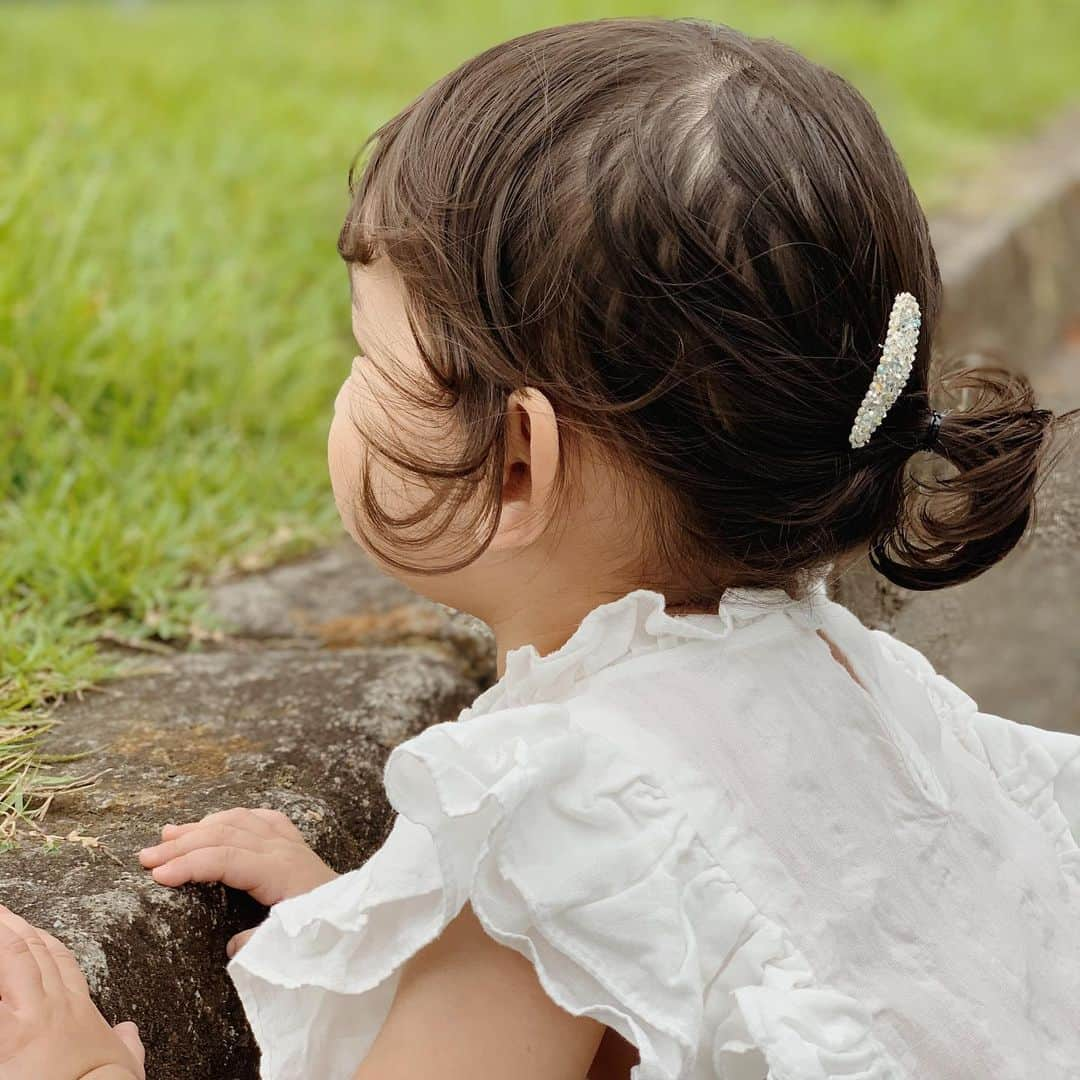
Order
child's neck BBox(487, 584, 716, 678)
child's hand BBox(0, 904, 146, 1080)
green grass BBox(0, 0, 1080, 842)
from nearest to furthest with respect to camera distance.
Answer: child's hand BBox(0, 904, 146, 1080)
child's neck BBox(487, 584, 716, 678)
green grass BBox(0, 0, 1080, 842)

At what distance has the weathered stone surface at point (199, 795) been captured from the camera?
1.30 metres

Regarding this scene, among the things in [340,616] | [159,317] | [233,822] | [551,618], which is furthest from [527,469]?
[159,317]

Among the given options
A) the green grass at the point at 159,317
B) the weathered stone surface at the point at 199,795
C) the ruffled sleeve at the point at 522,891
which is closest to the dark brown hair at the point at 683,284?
the ruffled sleeve at the point at 522,891

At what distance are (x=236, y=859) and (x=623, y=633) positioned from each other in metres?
0.41

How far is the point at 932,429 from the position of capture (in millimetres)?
1350

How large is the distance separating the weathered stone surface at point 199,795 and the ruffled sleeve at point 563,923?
0.39ft

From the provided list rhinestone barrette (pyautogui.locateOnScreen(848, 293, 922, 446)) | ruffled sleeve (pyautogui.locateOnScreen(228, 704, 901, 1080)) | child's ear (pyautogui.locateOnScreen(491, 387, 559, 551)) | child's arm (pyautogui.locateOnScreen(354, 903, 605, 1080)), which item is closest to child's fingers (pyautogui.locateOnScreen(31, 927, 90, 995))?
ruffled sleeve (pyautogui.locateOnScreen(228, 704, 901, 1080))

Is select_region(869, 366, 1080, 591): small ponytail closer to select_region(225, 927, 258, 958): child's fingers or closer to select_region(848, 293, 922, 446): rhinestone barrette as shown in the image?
select_region(848, 293, 922, 446): rhinestone barrette

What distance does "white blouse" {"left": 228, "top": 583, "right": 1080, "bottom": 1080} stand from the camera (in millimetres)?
1159

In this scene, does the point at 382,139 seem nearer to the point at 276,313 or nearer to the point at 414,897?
the point at 414,897

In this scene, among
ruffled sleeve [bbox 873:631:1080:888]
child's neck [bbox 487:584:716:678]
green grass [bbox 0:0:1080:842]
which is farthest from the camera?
green grass [bbox 0:0:1080:842]

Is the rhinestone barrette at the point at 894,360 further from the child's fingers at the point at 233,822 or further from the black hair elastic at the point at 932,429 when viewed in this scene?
the child's fingers at the point at 233,822

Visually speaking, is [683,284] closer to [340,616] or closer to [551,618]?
[551,618]

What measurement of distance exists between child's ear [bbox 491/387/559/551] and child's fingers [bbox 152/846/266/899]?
0.36 m
